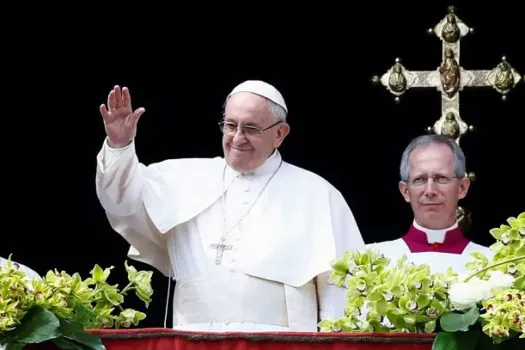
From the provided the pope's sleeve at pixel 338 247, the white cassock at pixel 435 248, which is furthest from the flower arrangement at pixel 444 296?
the white cassock at pixel 435 248

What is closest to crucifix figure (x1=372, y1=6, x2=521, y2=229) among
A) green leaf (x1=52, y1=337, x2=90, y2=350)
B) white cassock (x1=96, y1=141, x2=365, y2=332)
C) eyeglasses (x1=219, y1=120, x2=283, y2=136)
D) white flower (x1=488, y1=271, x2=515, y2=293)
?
white cassock (x1=96, y1=141, x2=365, y2=332)

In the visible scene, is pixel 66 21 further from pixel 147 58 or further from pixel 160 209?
pixel 160 209

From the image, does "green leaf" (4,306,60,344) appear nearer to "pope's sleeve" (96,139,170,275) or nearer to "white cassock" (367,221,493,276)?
"pope's sleeve" (96,139,170,275)

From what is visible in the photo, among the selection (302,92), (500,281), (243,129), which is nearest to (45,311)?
(500,281)

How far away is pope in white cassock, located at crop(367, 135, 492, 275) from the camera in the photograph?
290 inches

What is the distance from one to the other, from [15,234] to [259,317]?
215cm

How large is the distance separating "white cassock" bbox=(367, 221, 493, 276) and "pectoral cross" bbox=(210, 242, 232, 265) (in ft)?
2.64

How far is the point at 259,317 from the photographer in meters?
6.90

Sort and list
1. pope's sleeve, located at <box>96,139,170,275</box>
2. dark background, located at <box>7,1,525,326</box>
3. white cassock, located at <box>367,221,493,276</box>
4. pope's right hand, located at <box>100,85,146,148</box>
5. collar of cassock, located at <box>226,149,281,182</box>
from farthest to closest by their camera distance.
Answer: dark background, located at <box>7,1,525,326</box> → white cassock, located at <box>367,221,493,276</box> → collar of cassock, located at <box>226,149,281,182</box> → pope's sleeve, located at <box>96,139,170,275</box> → pope's right hand, located at <box>100,85,146,148</box>

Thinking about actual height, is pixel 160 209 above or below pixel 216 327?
above

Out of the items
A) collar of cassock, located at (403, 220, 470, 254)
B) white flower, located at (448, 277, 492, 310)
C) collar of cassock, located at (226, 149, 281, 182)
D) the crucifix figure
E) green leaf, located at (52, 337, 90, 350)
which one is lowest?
green leaf, located at (52, 337, 90, 350)

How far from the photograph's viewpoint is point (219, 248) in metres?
7.01

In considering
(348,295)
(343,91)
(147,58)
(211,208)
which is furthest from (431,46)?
(348,295)

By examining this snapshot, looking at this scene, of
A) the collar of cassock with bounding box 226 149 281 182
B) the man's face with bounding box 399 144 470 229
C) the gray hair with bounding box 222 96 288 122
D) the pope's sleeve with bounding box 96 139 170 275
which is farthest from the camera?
the man's face with bounding box 399 144 470 229
